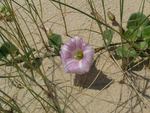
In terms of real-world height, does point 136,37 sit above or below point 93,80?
above

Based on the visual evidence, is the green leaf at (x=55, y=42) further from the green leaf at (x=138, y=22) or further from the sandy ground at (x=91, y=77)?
the green leaf at (x=138, y=22)

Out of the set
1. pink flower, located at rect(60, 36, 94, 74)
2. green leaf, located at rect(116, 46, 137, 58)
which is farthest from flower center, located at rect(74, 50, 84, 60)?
green leaf, located at rect(116, 46, 137, 58)

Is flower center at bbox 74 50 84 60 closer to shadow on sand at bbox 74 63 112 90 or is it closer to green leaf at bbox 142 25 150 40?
shadow on sand at bbox 74 63 112 90

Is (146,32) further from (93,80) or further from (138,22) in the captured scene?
(93,80)

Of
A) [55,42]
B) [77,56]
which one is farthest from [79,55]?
[55,42]

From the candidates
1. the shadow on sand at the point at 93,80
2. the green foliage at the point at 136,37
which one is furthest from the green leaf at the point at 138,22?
the shadow on sand at the point at 93,80

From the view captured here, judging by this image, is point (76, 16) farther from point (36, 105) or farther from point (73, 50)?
point (36, 105)
